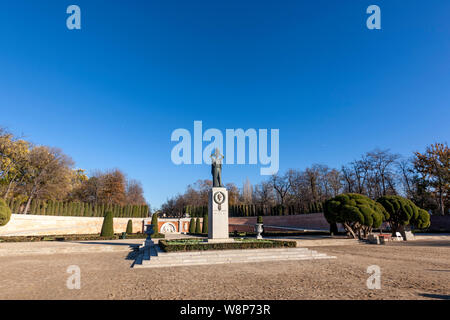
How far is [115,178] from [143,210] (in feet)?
40.6

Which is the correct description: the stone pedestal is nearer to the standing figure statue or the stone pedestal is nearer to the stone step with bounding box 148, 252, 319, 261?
the standing figure statue

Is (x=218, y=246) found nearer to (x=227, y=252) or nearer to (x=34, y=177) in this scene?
(x=227, y=252)

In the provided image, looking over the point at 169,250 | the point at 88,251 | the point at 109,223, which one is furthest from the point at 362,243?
the point at 109,223

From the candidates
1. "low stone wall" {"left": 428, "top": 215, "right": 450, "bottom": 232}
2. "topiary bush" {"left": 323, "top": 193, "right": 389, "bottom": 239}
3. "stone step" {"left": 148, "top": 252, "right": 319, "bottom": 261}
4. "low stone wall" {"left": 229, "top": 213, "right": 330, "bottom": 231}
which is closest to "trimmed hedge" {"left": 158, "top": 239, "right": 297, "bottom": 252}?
"stone step" {"left": 148, "top": 252, "right": 319, "bottom": 261}

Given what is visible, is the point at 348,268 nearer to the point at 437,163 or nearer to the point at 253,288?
the point at 253,288

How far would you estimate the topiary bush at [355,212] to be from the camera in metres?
18.4

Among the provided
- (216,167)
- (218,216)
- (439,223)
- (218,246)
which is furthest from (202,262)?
(439,223)

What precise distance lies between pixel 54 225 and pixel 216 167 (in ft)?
99.2

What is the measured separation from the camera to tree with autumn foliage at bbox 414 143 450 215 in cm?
3427

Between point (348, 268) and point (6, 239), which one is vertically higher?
point (348, 268)

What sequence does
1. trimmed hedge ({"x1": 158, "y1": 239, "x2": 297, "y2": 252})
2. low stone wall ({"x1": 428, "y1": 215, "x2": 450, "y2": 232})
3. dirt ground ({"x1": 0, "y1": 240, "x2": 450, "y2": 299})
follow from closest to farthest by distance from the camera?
dirt ground ({"x1": 0, "y1": 240, "x2": 450, "y2": 299}), trimmed hedge ({"x1": 158, "y1": 239, "x2": 297, "y2": 252}), low stone wall ({"x1": 428, "y1": 215, "x2": 450, "y2": 232})

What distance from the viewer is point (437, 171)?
34875mm

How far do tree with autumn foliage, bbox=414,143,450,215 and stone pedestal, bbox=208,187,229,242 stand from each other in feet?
117
